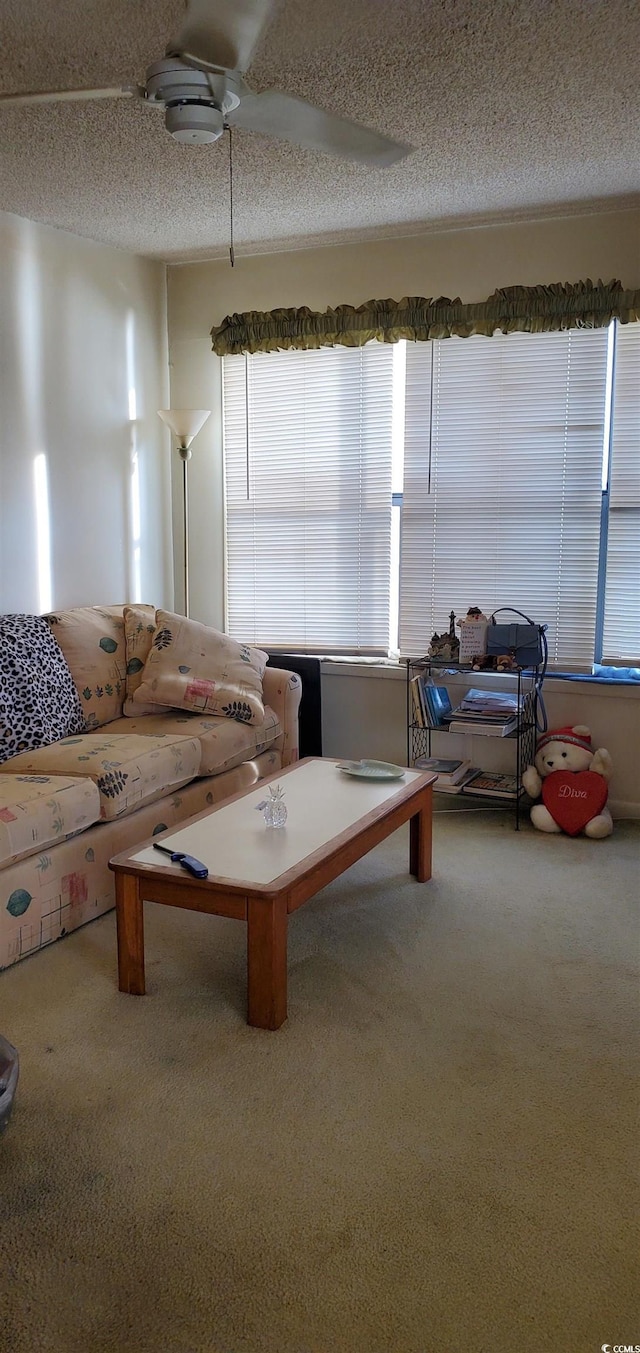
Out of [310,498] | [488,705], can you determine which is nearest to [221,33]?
[488,705]

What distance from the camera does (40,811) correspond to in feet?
9.32

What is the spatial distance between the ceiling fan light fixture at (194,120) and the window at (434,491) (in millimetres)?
2229

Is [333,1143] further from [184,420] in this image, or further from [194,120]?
[184,420]

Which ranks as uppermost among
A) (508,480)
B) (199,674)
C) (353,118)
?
(353,118)

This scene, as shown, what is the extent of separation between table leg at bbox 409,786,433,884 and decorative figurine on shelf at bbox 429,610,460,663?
3.38ft

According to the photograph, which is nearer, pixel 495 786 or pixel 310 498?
pixel 495 786

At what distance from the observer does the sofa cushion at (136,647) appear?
4.10 m

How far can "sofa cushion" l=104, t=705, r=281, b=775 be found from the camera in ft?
12.3

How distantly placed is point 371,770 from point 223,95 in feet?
6.70

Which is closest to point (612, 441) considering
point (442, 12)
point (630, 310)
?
point (630, 310)

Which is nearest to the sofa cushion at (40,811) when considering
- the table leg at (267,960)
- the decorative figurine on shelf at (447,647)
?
the table leg at (267,960)

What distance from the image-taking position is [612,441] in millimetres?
4137

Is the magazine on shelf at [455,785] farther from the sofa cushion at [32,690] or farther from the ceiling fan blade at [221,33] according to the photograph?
the ceiling fan blade at [221,33]

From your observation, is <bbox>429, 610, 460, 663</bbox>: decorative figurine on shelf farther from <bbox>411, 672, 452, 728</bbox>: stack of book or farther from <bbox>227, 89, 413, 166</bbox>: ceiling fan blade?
<bbox>227, 89, 413, 166</bbox>: ceiling fan blade
